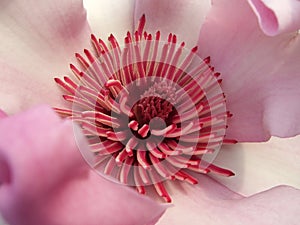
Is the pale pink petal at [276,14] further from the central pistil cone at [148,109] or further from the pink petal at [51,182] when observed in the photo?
the pink petal at [51,182]

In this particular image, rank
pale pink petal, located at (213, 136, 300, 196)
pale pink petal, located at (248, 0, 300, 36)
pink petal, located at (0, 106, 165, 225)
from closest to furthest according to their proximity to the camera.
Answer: pink petal, located at (0, 106, 165, 225) < pale pink petal, located at (248, 0, 300, 36) < pale pink petal, located at (213, 136, 300, 196)

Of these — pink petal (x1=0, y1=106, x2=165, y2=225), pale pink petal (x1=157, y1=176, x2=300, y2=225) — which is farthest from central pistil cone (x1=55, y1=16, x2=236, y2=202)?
pink petal (x1=0, y1=106, x2=165, y2=225)

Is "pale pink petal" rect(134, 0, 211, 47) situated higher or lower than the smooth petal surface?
lower

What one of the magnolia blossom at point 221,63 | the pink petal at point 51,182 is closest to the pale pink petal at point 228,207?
the magnolia blossom at point 221,63

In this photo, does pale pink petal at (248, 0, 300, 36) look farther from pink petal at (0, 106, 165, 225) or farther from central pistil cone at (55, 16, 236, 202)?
pink petal at (0, 106, 165, 225)

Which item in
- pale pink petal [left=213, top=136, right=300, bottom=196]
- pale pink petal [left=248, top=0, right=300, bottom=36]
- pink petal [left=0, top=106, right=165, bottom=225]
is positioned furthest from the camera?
pale pink petal [left=213, top=136, right=300, bottom=196]

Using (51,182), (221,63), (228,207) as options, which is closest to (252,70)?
(221,63)

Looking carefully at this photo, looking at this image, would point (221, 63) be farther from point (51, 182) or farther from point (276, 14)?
point (51, 182)

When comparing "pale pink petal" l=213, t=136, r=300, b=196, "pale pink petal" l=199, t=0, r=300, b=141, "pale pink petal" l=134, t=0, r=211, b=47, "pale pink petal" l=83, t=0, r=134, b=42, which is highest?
"pale pink petal" l=83, t=0, r=134, b=42
